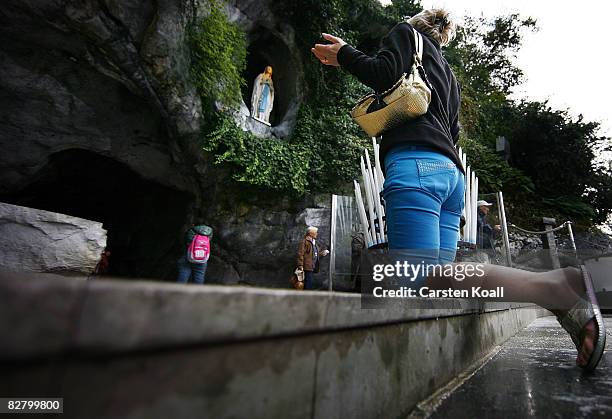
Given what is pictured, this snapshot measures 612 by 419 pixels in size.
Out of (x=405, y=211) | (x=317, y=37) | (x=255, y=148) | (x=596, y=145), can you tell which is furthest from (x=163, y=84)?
(x=596, y=145)

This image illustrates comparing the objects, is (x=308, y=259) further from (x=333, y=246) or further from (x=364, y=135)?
(x=364, y=135)

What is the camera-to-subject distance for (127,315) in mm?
359

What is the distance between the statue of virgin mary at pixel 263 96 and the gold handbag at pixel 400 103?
7278 millimetres

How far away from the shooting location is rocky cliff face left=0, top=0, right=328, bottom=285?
18.7 ft

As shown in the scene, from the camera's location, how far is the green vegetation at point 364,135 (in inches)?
289

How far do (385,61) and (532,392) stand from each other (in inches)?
53.2

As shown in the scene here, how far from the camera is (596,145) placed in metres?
13.0

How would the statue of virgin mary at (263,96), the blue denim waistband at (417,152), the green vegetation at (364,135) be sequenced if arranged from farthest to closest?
the statue of virgin mary at (263,96)
the green vegetation at (364,135)
the blue denim waistband at (417,152)

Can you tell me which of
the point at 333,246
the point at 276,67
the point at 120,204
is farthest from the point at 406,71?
the point at 120,204

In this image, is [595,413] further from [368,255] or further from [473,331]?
[368,255]

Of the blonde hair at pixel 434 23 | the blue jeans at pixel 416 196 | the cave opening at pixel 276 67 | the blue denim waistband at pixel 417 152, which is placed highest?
the cave opening at pixel 276 67

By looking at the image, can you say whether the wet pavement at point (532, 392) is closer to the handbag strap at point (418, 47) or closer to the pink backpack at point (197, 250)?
the handbag strap at point (418, 47)

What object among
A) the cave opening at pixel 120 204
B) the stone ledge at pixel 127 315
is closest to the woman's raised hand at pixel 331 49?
the stone ledge at pixel 127 315

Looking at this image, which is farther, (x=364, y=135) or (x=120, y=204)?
(x=120, y=204)
